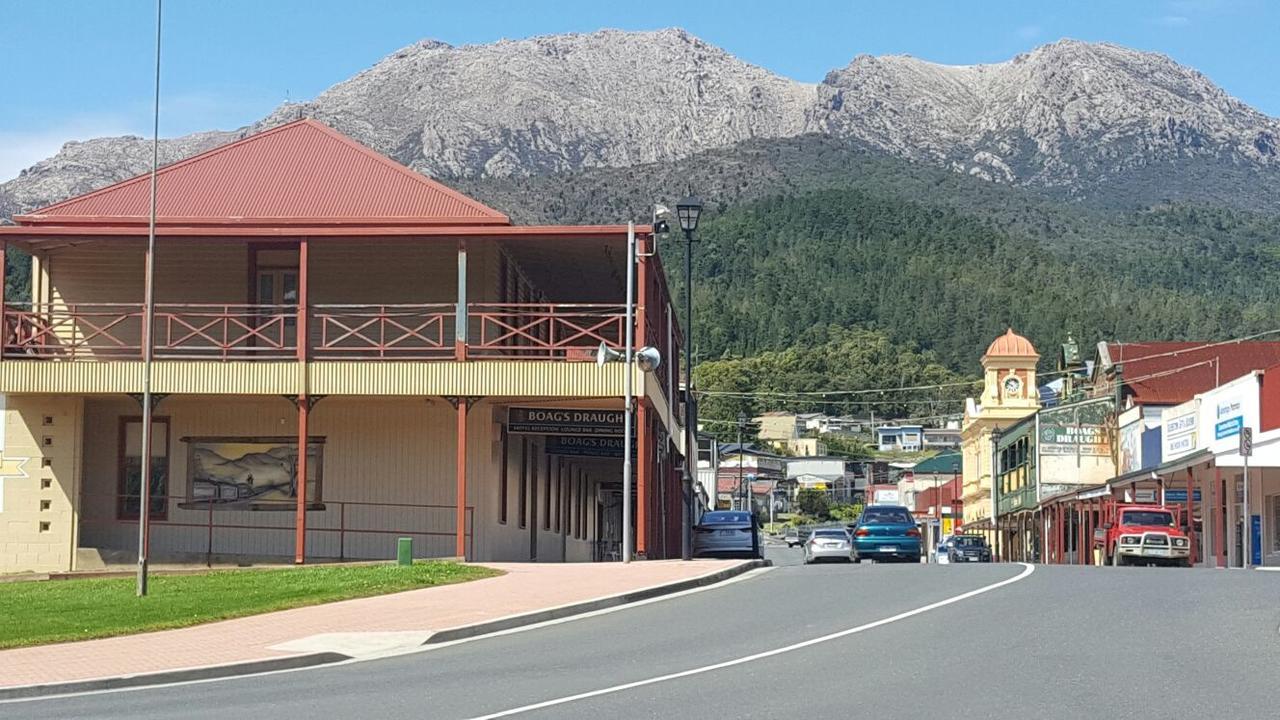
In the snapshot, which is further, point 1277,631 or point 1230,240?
point 1230,240

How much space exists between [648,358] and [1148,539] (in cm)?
1559

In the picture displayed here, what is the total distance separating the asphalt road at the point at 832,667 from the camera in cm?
1339

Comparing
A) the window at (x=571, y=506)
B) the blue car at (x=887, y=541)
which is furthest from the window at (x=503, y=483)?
the window at (x=571, y=506)

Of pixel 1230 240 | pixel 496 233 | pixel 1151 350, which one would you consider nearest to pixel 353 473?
pixel 496 233

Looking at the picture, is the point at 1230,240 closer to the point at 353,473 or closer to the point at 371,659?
the point at 353,473

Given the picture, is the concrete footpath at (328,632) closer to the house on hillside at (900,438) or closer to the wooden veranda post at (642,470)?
the wooden veranda post at (642,470)

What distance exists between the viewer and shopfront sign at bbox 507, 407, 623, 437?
3259cm

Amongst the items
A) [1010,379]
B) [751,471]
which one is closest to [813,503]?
[751,471]

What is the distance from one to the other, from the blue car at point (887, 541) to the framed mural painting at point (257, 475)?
45.7 ft

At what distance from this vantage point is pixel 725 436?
159m

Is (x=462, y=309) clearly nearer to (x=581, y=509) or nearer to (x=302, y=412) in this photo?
(x=302, y=412)

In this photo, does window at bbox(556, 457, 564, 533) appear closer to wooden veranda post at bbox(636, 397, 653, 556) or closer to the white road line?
wooden veranda post at bbox(636, 397, 653, 556)

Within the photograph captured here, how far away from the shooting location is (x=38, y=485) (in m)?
32.0

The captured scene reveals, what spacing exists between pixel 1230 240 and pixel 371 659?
185m
